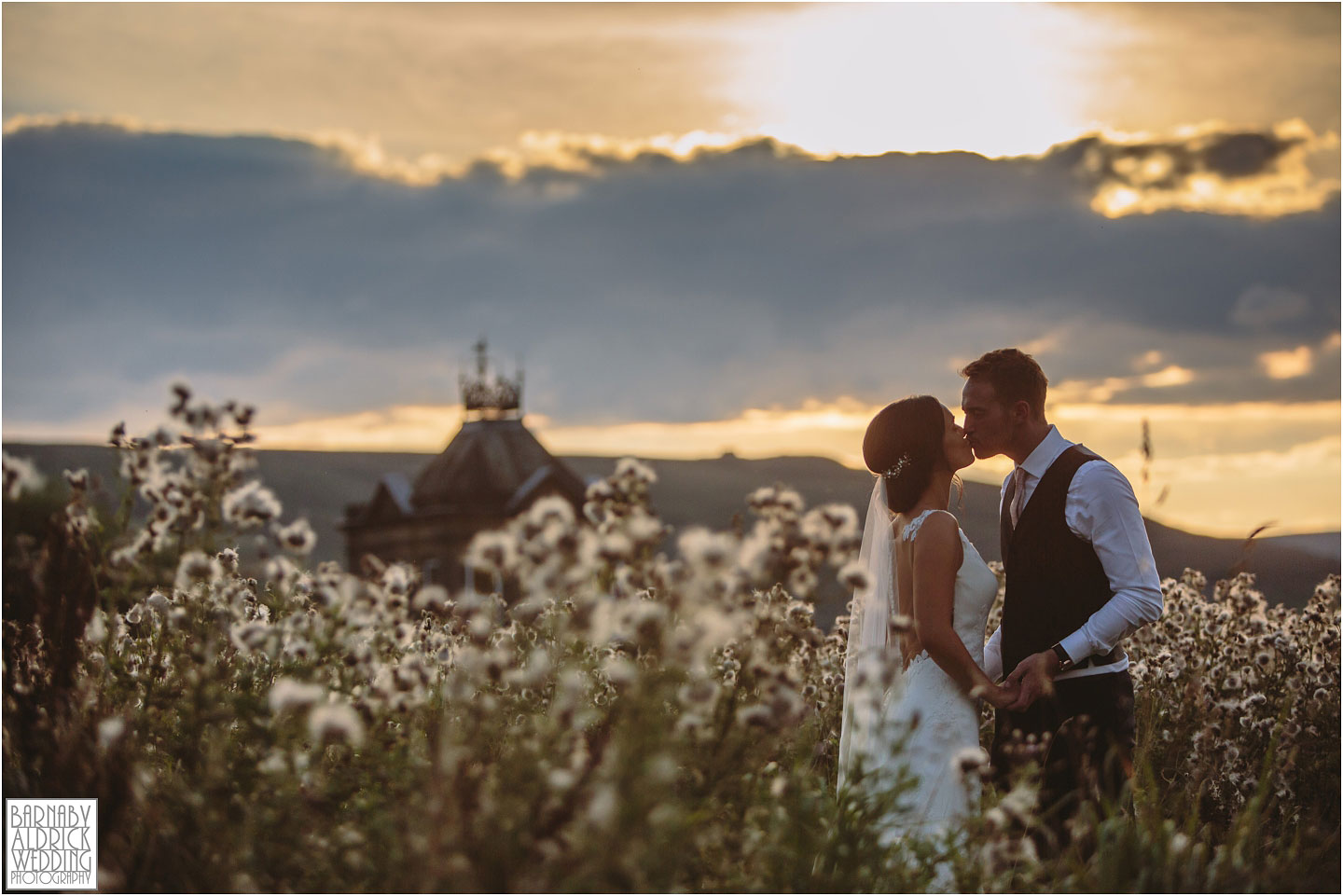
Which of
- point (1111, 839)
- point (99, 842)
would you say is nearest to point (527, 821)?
point (99, 842)

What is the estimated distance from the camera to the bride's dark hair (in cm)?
487

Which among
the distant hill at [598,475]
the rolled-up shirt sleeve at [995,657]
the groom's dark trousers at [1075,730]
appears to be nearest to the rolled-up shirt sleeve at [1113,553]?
the groom's dark trousers at [1075,730]

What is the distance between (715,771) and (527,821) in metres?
0.63

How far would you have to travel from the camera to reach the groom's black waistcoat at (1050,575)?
4.84 metres

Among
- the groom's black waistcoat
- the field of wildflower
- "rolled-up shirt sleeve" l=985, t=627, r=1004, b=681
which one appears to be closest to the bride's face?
the groom's black waistcoat

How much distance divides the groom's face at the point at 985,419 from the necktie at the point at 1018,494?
172 millimetres

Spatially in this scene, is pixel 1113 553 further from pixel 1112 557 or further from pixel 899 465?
pixel 899 465

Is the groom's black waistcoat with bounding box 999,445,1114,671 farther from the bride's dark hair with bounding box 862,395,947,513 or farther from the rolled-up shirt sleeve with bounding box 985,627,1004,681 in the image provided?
the bride's dark hair with bounding box 862,395,947,513

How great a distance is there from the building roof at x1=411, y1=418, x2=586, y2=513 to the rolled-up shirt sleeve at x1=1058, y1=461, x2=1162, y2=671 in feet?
106

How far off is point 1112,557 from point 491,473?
3569 cm

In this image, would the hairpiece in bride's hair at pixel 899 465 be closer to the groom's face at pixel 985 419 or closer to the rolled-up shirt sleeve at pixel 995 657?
the groom's face at pixel 985 419

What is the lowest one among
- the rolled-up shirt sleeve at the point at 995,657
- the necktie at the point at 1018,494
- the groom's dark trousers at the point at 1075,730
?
the groom's dark trousers at the point at 1075,730

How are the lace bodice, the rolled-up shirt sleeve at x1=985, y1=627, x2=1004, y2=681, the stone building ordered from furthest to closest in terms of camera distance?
the stone building → the rolled-up shirt sleeve at x1=985, y1=627, x2=1004, y2=681 → the lace bodice

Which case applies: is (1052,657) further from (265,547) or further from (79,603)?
(79,603)
